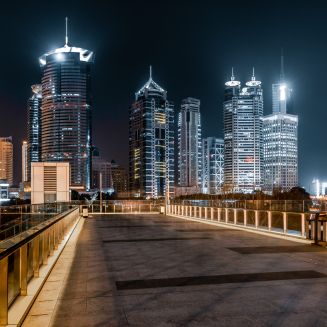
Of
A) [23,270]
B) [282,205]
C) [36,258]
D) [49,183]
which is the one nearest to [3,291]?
[23,270]

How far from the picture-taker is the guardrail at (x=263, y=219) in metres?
17.8

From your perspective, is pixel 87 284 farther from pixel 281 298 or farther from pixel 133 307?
pixel 281 298

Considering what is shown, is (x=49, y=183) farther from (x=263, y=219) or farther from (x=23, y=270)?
(x=23, y=270)

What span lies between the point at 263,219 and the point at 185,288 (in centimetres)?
1463

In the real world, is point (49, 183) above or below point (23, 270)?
above

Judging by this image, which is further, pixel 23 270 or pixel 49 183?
pixel 49 183

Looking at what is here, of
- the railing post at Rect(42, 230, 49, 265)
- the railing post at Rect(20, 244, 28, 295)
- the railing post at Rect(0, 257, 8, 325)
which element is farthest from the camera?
the railing post at Rect(42, 230, 49, 265)

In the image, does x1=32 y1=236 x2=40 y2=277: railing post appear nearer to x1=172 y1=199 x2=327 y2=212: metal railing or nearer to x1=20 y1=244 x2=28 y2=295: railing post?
x1=20 y1=244 x2=28 y2=295: railing post

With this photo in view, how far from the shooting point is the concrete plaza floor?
246 inches

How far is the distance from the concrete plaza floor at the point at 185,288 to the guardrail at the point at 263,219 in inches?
156

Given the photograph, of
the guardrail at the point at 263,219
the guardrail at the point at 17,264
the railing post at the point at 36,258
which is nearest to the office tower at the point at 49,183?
the guardrail at the point at 263,219

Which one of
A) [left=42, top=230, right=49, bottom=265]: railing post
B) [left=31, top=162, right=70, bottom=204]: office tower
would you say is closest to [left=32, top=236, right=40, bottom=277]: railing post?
[left=42, top=230, right=49, bottom=265]: railing post

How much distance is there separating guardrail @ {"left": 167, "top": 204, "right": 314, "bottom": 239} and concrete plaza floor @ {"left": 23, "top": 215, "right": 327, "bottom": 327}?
13.0 ft

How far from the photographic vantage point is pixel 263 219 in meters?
22.1
